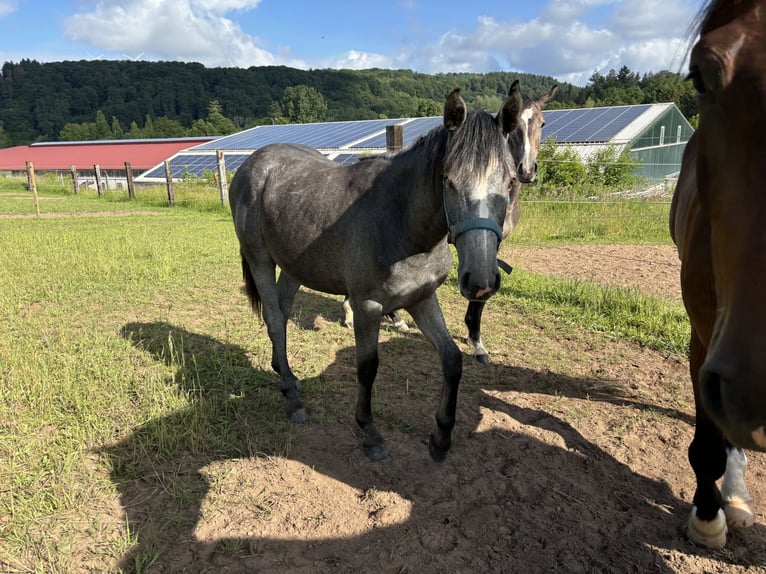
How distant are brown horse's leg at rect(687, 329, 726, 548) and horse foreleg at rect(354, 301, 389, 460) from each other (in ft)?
5.12

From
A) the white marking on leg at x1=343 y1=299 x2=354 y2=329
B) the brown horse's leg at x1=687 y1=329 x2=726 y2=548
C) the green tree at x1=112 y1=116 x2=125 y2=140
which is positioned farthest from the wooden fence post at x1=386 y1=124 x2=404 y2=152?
the green tree at x1=112 y1=116 x2=125 y2=140

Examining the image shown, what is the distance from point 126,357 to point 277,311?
1490mm

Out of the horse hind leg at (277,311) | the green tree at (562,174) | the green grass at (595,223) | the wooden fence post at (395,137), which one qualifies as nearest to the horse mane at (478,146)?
the horse hind leg at (277,311)

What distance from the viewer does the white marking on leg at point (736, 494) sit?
7.29ft

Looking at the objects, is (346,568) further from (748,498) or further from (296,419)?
(748,498)

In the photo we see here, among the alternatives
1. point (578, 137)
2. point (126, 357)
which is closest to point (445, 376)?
point (126, 357)

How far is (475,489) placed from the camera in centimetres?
246

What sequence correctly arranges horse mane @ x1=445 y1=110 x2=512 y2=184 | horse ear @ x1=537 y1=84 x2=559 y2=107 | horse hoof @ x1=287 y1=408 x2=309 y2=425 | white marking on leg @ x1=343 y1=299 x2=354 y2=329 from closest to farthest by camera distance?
1. horse mane @ x1=445 y1=110 x2=512 y2=184
2. horse hoof @ x1=287 y1=408 x2=309 y2=425
3. horse ear @ x1=537 y1=84 x2=559 y2=107
4. white marking on leg @ x1=343 y1=299 x2=354 y2=329

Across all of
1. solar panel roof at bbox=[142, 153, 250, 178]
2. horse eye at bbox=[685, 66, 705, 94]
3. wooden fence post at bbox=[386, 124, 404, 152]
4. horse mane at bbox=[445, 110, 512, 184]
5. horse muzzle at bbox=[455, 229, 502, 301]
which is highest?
solar panel roof at bbox=[142, 153, 250, 178]

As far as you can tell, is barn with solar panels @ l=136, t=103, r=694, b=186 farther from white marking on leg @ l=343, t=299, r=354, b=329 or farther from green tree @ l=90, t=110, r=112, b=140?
green tree @ l=90, t=110, r=112, b=140

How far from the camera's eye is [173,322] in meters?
4.93

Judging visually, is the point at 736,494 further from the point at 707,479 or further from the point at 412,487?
the point at 412,487

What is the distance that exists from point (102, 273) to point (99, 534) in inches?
218

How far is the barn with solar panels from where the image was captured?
60.5 ft
